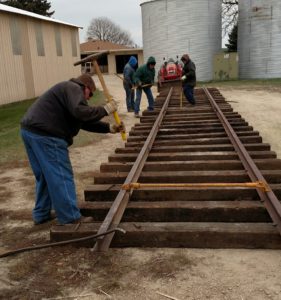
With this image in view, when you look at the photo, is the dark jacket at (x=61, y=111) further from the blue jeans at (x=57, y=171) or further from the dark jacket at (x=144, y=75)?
the dark jacket at (x=144, y=75)

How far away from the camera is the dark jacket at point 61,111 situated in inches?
149

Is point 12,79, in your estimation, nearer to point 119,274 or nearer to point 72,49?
point 72,49

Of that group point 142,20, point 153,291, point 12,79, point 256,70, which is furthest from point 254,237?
point 142,20

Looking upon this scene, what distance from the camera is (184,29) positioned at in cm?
2775

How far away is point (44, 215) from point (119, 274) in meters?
1.52

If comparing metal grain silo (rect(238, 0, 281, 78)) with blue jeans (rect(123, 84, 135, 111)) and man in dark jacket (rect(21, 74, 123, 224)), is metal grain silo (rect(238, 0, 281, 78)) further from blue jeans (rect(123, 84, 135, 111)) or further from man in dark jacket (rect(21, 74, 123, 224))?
man in dark jacket (rect(21, 74, 123, 224))

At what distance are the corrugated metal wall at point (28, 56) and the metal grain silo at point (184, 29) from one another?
20.2 ft

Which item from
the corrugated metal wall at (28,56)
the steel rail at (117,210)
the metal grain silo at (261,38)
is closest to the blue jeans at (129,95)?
the corrugated metal wall at (28,56)

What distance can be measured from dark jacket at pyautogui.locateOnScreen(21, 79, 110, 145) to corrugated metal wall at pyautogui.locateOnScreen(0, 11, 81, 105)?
50.9 ft

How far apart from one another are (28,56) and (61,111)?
1825 centimetres

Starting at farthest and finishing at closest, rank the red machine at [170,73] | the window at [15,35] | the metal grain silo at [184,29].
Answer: the metal grain silo at [184,29] < the window at [15,35] < the red machine at [170,73]

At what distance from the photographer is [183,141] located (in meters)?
7.02

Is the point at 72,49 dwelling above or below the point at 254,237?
above

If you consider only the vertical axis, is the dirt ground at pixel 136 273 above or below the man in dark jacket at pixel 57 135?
below
